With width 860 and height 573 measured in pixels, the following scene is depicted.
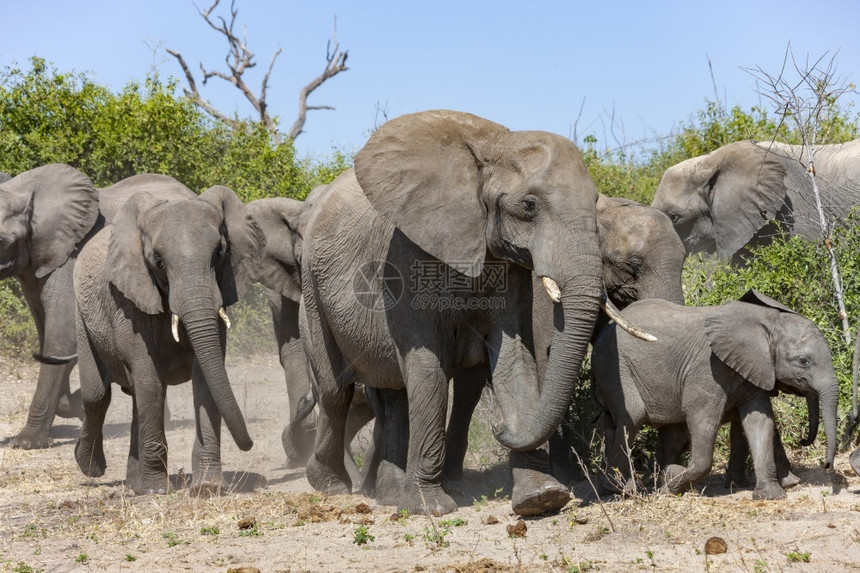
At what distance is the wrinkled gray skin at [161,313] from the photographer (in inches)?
299

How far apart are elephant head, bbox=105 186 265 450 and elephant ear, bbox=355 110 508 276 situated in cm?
161

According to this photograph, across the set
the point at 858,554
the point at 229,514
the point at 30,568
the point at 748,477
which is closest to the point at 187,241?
the point at 229,514

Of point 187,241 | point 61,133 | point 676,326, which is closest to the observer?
point 676,326

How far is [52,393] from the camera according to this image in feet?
34.7

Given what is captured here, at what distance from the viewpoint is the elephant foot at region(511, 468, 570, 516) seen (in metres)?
6.18

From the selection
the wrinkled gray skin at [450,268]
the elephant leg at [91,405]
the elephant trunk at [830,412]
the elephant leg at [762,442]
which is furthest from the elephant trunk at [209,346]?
the elephant trunk at [830,412]

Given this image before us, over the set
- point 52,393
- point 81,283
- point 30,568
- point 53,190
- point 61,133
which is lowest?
point 30,568

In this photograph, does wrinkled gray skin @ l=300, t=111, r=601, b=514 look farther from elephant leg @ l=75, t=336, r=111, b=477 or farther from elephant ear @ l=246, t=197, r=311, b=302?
elephant ear @ l=246, t=197, r=311, b=302

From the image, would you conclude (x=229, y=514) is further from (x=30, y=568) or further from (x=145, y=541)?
(x=30, y=568)

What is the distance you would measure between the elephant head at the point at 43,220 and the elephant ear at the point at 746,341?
20.4 ft

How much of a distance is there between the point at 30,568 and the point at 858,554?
3919 mm

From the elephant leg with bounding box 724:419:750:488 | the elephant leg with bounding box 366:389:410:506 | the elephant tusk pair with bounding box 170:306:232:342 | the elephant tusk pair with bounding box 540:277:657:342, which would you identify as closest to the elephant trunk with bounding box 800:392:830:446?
the elephant leg with bounding box 724:419:750:488

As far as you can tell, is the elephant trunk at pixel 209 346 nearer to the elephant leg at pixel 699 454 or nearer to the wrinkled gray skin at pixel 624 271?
the wrinkled gray skin at pixel 624 271

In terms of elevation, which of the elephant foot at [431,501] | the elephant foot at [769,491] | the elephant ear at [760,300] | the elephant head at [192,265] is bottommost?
the elephant foot at [431,501]
